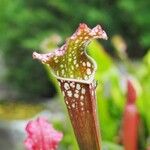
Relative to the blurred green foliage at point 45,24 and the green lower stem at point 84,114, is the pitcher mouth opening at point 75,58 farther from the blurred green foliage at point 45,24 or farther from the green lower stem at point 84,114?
the blurred green foliage at point 45,24

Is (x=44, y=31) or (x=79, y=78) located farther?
(x=44, y=31)

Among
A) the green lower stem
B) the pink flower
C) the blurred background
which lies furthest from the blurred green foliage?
the green lower stem

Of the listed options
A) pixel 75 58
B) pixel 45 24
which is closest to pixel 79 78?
pixel 75 58

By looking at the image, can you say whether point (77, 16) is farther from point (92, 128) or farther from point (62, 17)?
point (92, 128)

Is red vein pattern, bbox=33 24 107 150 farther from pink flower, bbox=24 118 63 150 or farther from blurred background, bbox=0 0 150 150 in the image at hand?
blurred background, bbox=0 0 150 150

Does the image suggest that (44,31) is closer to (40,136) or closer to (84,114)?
(40,136)

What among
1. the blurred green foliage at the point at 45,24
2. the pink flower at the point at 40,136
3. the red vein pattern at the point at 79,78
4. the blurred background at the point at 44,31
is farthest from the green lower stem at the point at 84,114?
the blurred green foliage at the point at 45,24

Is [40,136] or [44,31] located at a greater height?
[44,31]
